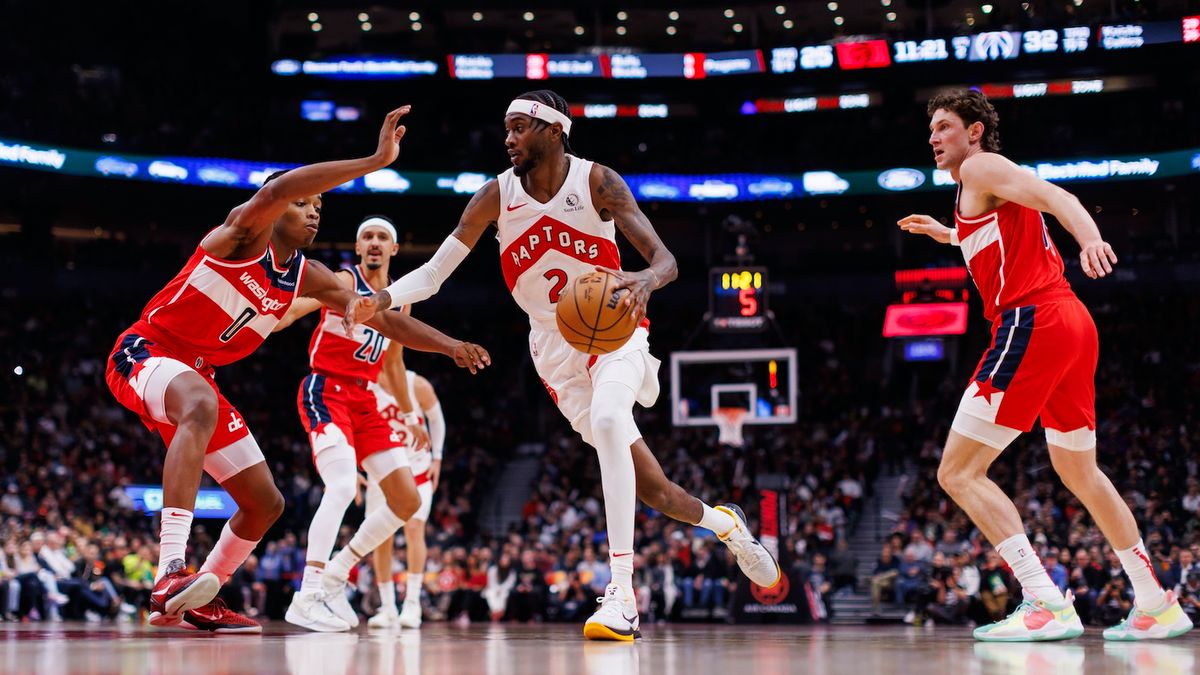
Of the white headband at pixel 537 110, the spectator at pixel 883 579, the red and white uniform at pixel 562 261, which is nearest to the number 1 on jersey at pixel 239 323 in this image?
the red and white uniform at pixel 562 261

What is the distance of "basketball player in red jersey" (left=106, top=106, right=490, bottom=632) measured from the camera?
5262mm

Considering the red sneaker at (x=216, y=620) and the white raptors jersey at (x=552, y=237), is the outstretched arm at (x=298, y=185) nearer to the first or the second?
the white raptors jersey at (x=552, y=237)

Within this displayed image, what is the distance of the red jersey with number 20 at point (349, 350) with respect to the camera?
802 cm

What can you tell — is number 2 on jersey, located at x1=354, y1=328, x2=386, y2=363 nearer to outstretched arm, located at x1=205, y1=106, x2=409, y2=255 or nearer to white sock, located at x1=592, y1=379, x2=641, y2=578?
outstretched arm, located at x1=205, y1=106, x2=409, y2=255

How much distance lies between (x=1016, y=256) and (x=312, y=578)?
14.5ft

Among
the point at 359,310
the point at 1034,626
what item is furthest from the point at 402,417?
the point at 1034,626

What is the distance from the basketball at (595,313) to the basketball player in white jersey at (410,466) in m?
3.20

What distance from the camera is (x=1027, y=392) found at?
5.08 meters

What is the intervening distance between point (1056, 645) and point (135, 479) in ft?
64.5

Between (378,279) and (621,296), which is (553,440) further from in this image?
(621,296)

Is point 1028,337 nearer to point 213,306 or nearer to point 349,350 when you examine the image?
point 213,306

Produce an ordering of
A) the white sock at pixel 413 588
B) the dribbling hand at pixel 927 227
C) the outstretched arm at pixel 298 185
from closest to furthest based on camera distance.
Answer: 1. the outstretched arm at pixel 298 185
2. the dribbling hand at pixel 927 227
3. the white sock at pixel 413 588

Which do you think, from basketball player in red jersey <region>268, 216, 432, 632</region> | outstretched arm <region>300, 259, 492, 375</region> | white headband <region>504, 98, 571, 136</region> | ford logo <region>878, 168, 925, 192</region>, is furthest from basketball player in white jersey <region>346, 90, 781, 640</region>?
ford logo <region>878, 168, 925, 192</region>

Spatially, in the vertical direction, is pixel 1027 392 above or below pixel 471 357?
below
